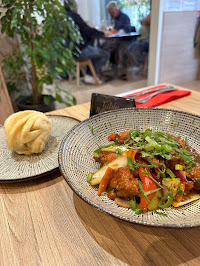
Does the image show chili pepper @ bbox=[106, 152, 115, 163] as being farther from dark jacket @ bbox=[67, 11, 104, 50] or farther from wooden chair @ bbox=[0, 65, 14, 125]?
dark jacket @ bbox=[67, 11, 104, 50]

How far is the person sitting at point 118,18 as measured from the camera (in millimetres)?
3988

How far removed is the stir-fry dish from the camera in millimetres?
558

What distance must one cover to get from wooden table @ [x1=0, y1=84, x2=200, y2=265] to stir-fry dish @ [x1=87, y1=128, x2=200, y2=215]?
0.25ft

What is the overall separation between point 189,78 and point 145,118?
371cm

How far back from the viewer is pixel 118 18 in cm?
408

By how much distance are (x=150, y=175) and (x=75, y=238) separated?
27 centimetres

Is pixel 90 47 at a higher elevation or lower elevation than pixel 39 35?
lower

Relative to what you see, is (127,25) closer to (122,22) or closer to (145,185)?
(122,22)

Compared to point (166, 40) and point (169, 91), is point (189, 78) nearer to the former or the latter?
point (166, 40)

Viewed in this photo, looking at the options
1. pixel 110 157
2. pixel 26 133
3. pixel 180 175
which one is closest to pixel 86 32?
pixel 26 133

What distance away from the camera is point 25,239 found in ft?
1.82

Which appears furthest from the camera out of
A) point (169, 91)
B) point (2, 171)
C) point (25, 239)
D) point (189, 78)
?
point (189, 78)

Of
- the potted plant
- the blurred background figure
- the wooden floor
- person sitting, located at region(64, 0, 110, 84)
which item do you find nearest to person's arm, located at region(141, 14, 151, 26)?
the blurred background figure

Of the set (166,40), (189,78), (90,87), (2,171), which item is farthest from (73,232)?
(189,78)
